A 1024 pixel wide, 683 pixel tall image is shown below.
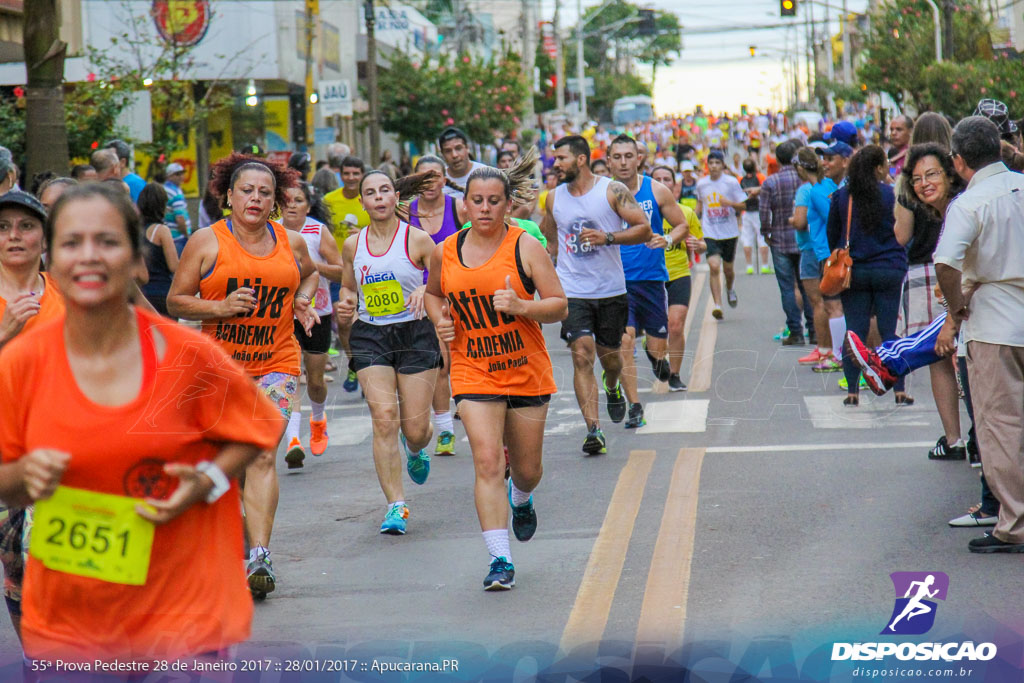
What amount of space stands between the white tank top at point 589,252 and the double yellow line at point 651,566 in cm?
149

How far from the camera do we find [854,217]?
34.3ft

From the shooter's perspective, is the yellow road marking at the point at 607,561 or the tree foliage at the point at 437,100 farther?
the tree foliage at the point at 437,100

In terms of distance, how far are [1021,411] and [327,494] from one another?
14.3 ft

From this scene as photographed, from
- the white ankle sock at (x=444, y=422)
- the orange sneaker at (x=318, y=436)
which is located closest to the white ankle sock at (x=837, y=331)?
the white ankle sock at (x=444, y=422)

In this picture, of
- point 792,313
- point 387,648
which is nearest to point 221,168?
point 387,648

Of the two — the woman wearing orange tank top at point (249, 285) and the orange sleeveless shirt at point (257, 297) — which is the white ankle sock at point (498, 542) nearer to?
the woman wearing orange tank top at point (249, 285)

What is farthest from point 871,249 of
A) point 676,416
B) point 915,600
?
point 915,600

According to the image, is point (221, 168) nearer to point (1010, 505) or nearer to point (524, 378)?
point (524, 378)

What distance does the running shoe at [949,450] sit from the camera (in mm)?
8664

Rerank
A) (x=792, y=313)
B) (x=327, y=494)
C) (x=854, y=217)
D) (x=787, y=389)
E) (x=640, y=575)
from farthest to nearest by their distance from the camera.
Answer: (x=792, y=313), (x=787, y=389), (x=854, y=217), (x=327, y=494), (x=640, y=575)

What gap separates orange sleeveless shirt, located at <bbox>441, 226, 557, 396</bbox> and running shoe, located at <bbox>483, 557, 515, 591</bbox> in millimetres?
801

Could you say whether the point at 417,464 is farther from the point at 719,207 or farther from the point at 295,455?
the point at 719,207

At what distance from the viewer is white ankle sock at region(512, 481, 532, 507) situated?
6824mm

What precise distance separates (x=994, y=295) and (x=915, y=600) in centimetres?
161
